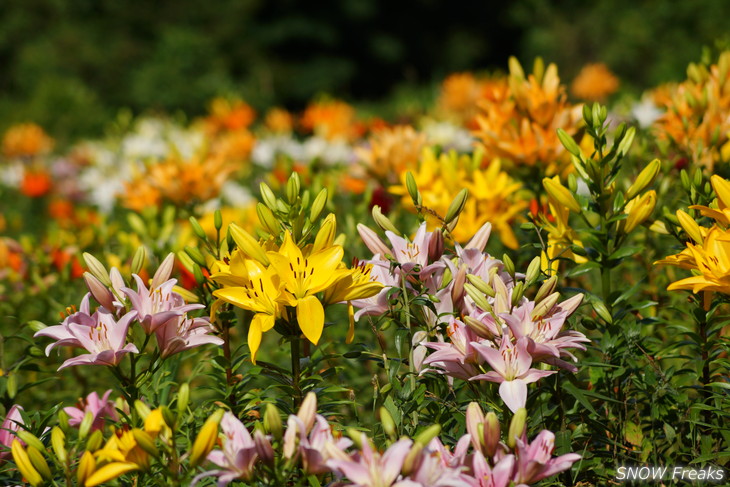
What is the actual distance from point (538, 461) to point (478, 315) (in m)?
0.39

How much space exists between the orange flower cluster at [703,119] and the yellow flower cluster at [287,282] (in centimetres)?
173

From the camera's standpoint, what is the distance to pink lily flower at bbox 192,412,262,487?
1469mm

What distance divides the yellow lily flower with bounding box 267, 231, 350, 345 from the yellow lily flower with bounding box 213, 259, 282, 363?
0.09ft

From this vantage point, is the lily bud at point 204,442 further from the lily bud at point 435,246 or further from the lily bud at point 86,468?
the lily bud at point 435,246

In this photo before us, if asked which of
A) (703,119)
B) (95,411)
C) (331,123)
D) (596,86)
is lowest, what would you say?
(596,86)

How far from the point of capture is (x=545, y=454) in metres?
1.52

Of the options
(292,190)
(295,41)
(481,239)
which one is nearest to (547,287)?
(481,239)

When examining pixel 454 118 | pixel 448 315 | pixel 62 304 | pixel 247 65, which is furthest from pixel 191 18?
pixel 448 315

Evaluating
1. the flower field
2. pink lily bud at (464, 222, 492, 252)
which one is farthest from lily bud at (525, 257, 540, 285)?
pink lily bud at (464, 222, 492, 252)

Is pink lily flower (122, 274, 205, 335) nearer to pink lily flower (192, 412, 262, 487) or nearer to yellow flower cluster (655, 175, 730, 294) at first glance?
pink lily flower (192, 412, 262, 487)

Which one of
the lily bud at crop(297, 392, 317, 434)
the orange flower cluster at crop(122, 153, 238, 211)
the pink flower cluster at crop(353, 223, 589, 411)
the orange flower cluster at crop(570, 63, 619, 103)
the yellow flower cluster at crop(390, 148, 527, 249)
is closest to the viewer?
the lily bud at crop(297, 392, 317, 434)

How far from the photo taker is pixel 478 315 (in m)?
1.76

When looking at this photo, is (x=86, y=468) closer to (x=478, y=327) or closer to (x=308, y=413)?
(x=308, y=413)

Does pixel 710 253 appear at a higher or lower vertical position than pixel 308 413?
higher
